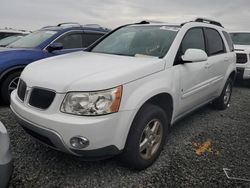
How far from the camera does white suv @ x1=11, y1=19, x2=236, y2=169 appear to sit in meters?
2.44

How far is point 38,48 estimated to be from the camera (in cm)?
534

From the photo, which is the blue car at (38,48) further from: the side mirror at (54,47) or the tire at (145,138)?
the tire at (145,138)

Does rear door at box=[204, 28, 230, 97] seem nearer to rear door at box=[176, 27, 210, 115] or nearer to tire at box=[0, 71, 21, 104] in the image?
rear door at box=[176, 27, 210, 115]

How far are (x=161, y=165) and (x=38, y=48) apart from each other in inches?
141

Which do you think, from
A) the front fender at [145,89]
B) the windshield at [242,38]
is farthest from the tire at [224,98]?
the windshield at [242,38]

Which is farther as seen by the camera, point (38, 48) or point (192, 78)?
point (38, 48)

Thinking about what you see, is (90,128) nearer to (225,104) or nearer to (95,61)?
(95,61)

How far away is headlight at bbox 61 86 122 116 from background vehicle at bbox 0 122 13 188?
21.9 inches

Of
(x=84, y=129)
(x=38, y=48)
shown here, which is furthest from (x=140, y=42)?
(x=38, y=48)

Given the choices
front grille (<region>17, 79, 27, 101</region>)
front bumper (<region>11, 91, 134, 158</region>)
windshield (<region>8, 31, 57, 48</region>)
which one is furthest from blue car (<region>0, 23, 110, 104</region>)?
front bumper (<region>11, 91, 134, 158</region>)

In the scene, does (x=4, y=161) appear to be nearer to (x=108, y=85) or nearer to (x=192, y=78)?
(x=108, y=85)

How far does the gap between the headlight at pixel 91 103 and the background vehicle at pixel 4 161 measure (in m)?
0.56

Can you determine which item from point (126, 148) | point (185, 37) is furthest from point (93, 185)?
point (185, 37)

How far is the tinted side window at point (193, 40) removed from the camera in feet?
12.1
